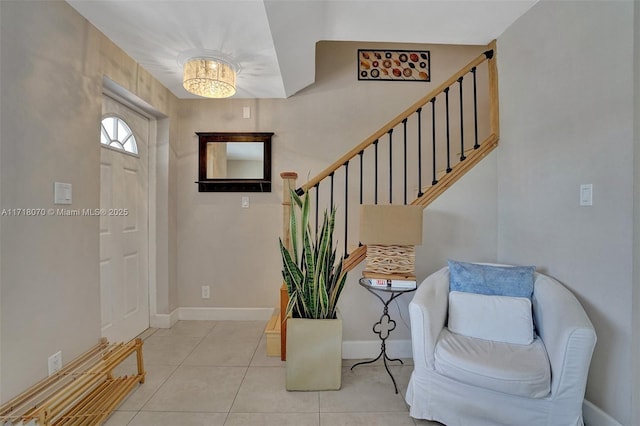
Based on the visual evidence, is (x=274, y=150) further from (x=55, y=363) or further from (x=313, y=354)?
(x=55, y=363)

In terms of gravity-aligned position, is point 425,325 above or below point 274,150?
below

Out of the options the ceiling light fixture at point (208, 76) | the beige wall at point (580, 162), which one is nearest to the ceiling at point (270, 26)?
the ceiling light fixture at point (208, 76)

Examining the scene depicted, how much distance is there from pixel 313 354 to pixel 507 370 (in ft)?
3.35

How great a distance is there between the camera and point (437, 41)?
2.32 m

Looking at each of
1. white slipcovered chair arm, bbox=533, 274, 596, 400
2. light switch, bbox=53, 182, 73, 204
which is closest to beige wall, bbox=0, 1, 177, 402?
light switch, bbox=53, 182, 73, 204

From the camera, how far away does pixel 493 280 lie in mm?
1744

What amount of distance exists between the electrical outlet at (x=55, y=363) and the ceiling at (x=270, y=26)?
6.32 feet

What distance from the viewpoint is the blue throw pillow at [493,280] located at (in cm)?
171

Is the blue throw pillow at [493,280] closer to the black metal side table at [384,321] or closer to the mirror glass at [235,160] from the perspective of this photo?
the black metal side table at [384,321]

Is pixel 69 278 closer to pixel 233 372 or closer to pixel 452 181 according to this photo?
pixel 233 372

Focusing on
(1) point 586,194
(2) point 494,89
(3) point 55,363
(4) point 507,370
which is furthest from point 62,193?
(2) point 494,89

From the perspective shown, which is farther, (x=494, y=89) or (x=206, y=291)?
(x=206, y=291)

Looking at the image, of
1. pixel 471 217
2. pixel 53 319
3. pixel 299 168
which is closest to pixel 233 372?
pixel 53 319

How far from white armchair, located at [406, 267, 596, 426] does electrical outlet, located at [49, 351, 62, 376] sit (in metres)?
1.88
